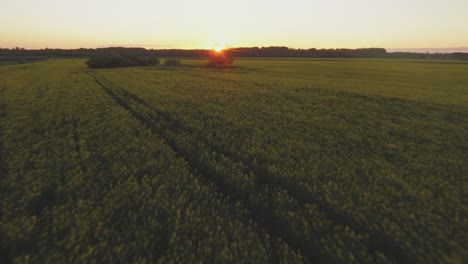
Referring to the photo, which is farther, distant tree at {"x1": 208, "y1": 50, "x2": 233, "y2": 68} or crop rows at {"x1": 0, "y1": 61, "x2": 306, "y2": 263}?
distant tree at {"x1": 208, "y1": 50, "x2": 233, "y2": 68}

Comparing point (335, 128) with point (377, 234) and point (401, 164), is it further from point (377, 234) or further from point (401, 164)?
point (377, 234)

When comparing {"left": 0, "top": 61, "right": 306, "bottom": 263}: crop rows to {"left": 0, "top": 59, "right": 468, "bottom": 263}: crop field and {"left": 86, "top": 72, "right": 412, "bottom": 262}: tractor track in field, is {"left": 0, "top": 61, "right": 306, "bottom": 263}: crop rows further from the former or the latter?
{"left": 86, "top": 72, "right": 412, "bottom": 262}: tractor track in field

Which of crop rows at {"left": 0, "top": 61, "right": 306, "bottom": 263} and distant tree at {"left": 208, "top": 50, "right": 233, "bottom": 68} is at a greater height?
distant tree at {"left": 208, "top": 50, "right": 233, "bottom": 68}

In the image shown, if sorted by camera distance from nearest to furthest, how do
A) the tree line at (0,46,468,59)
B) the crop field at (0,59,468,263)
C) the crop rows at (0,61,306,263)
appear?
the crop rows at (0,61,306,263) < the crop field at (0,59,468,263) < the tree line at (0,46,468,59)

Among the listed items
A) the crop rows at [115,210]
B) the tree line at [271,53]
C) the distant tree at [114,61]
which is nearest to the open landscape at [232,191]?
the crop rows at [115,210]

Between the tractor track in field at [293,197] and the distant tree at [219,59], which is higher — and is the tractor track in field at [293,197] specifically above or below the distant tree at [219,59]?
below

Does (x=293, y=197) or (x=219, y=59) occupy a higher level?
(x=219, y=59)

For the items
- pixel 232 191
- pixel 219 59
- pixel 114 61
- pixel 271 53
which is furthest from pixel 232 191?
pixel 271 53

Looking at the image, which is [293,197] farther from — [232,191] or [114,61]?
[114,61]

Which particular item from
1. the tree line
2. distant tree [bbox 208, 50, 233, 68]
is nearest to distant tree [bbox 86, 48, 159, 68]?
distant tree [bbox 208, 50, 233, 68]

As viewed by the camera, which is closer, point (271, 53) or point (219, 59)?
point (219, 59)

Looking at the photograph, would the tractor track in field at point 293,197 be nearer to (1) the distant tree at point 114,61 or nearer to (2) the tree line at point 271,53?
(1) the distant tree at point 114,61
